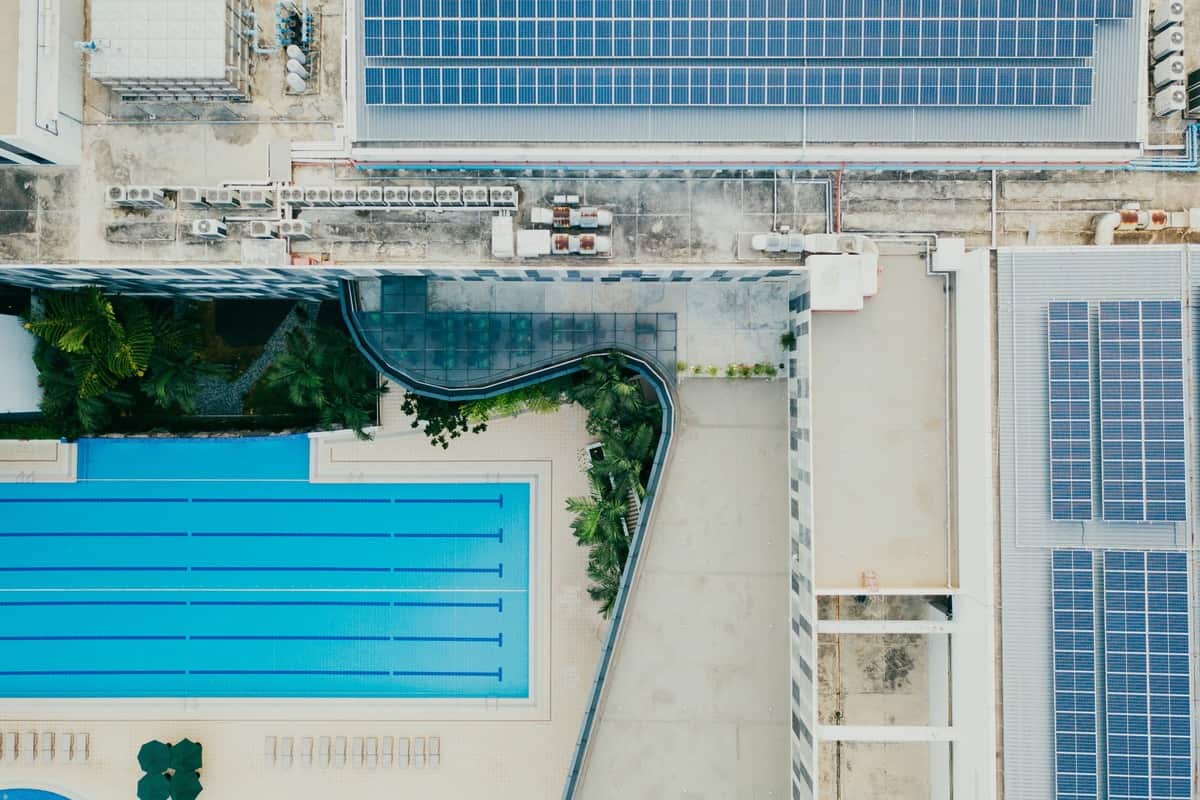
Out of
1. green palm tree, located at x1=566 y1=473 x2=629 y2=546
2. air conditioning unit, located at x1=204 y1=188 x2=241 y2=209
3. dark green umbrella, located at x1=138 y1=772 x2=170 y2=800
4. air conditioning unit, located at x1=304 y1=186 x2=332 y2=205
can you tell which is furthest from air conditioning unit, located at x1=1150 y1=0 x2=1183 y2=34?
dark green umbrella, located at x1=138 y1=772 x2=170 y2=800

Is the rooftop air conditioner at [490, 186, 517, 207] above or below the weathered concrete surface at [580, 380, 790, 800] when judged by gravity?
above

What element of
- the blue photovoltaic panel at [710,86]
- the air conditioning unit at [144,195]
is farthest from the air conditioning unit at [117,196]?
the blue photovoltaic panel at [710,86]

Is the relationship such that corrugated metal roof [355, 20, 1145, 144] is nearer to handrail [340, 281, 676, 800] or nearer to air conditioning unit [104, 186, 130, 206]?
handrail [340, 281, 676, 800]

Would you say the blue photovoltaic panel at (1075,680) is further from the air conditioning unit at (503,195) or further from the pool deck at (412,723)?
the air conditioning unit at (503,195)

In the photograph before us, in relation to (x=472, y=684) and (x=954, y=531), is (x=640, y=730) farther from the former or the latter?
(x=954, y=531)

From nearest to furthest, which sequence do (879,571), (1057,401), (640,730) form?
1. (1057,401)
2. (879,571)
3. (640,730)

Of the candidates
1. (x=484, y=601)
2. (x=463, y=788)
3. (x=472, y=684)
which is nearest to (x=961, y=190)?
(x=484, y=601)

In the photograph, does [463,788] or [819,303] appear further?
[463,788]
